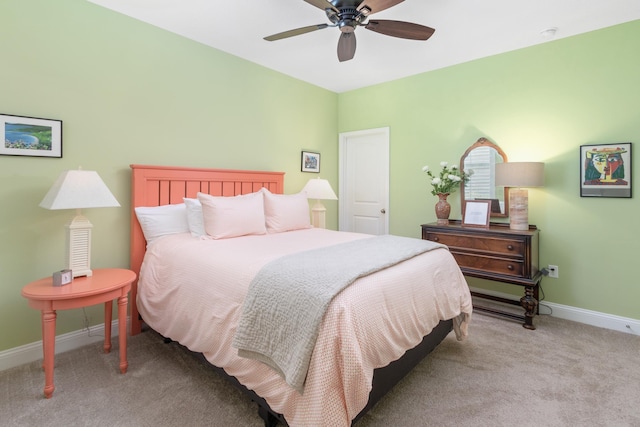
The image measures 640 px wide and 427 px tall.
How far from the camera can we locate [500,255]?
2896mm

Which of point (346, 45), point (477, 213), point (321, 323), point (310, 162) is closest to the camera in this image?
point (321, 323)

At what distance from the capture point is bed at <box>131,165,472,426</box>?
1268 mm

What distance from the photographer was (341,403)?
126 cm

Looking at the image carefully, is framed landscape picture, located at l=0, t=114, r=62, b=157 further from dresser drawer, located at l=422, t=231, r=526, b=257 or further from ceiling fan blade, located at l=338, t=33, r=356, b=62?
dresser drawer, located at l=422, t=231, r=526, b=257

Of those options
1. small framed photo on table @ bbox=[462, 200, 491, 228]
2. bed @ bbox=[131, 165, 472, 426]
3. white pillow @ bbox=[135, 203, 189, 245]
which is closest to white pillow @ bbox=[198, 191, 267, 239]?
bed @ bbox=[131, 165, 472, 426]

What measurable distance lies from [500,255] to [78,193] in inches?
130

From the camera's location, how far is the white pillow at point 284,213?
2.97m

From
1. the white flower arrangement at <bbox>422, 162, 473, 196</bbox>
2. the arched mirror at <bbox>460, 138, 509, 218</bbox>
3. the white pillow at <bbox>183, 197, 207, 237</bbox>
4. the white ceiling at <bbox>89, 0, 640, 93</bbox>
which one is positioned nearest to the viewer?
the white ceiling at <bbox>89, 0, 640, 93</bbox>

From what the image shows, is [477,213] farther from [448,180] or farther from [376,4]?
[376,4]

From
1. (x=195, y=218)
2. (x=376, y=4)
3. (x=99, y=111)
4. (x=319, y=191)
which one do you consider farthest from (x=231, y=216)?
(x=376, y=4)

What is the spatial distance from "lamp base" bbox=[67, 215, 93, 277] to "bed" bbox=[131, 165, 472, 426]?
0.40 metres

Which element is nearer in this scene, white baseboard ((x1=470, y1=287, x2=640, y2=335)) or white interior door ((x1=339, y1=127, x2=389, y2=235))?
white baseboard ((x1=470, y1=287, x2=640, y2=335))

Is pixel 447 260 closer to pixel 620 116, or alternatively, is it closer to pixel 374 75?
pixel 620 116

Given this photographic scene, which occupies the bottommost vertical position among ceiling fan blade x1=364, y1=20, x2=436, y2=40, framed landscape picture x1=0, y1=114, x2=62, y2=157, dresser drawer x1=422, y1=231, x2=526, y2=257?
dresser drawer x1=422, y1=231, x2=526, y2=257
